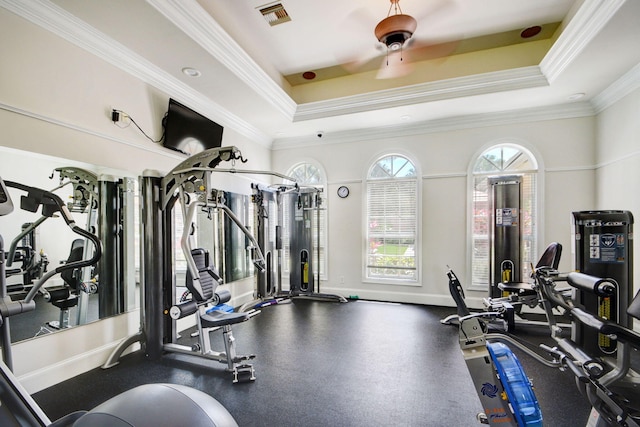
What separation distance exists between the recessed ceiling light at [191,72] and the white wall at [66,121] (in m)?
0.42

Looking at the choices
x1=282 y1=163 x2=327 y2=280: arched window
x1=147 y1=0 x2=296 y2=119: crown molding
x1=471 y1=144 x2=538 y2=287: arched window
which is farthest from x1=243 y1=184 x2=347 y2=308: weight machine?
x1=471 y1=144 x2=538 y2=287: arched window

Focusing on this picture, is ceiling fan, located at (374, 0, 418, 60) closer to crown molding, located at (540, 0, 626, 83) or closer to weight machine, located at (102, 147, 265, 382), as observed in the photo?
crown molding, located at (540, 0, 626, 83)

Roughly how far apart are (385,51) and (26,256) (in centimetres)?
454

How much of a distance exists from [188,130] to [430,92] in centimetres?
333

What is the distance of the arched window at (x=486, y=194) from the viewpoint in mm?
4449

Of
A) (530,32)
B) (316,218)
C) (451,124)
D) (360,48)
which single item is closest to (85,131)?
(360,48)

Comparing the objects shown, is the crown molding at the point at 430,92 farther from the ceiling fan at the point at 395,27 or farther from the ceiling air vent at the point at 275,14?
the ceiling air vent at the point at 275,14

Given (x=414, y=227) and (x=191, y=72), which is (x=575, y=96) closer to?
(x=414, y=227)

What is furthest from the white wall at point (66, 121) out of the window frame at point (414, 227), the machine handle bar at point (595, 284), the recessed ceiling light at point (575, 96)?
the recessed ceiling light at point (575, 96)

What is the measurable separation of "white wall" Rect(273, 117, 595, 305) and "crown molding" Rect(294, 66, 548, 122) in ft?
→ 3.20

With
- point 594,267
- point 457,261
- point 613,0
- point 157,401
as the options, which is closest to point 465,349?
point 157,401

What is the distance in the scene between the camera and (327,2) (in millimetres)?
3039

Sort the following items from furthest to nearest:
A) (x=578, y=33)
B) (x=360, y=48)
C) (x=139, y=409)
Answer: (x=360, y=48), (x=578, y=33), (x=139, y=409)

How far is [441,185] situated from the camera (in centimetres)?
484
